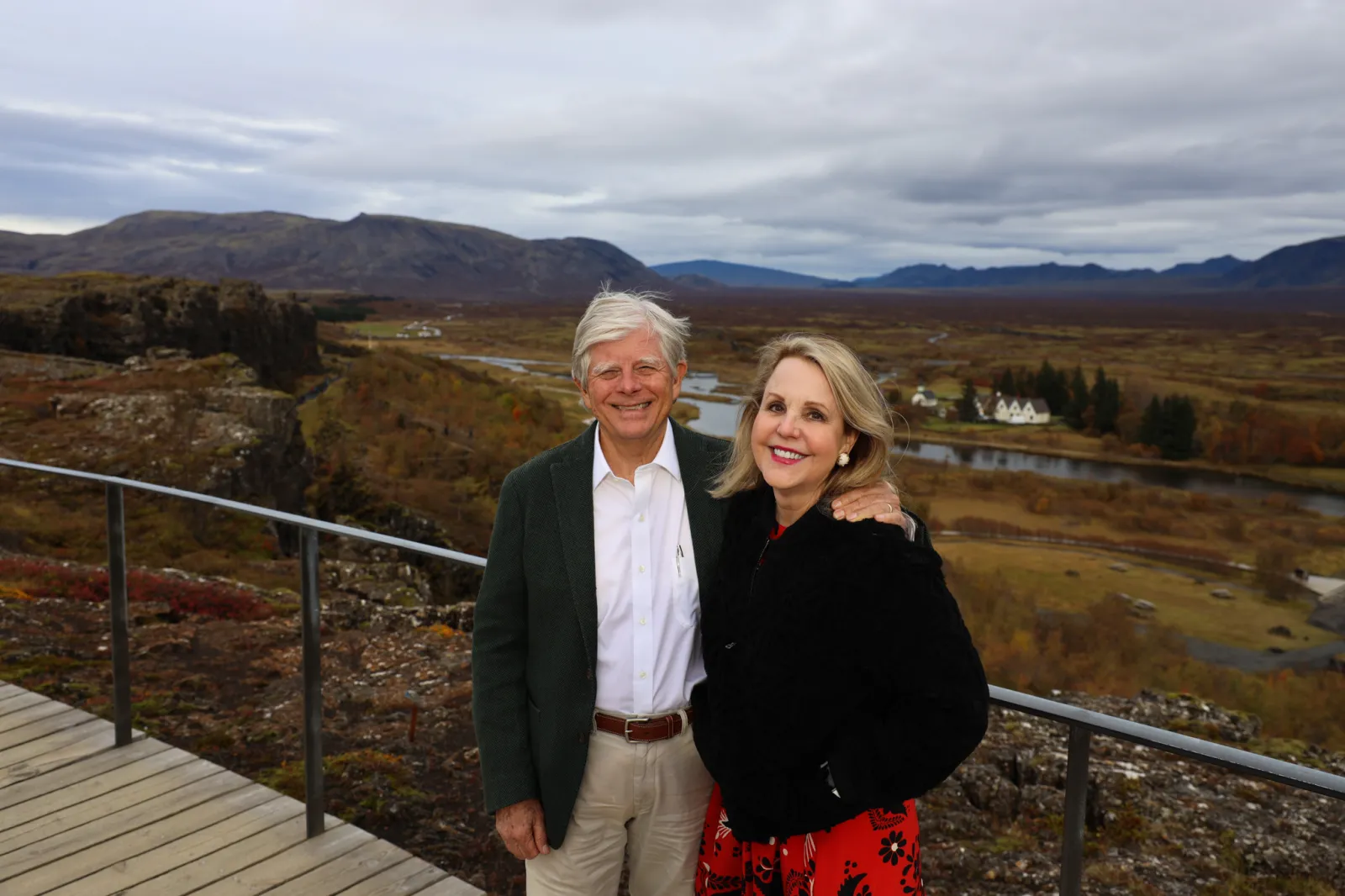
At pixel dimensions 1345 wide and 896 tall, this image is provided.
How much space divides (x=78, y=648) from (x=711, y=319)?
6971 inches

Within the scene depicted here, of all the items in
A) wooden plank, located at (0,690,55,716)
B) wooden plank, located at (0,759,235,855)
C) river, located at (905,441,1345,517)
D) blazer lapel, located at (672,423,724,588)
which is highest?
blazer lapel, located at (672,423,724,588)

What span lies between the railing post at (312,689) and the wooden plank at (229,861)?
9 cm

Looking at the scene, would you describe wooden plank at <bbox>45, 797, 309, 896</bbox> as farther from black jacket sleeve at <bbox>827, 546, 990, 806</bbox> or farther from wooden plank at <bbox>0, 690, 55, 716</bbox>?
black jacket sleeve at <bbox>827, 546, 990, 806</bbox>

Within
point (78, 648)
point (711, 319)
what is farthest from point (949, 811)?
point (711, 319)

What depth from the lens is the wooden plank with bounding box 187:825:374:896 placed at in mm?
2963

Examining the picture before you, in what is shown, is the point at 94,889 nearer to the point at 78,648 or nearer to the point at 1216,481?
the point at 78,648

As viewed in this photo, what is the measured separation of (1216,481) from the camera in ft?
272

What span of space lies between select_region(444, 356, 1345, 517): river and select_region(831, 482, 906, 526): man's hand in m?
70.3

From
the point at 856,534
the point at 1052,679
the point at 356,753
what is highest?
the point at 856,534

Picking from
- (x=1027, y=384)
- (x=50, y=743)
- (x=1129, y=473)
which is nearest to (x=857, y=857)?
(x=50, y=743)

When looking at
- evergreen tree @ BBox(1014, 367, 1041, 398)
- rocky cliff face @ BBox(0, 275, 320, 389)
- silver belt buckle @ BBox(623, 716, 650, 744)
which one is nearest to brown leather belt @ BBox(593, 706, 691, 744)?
silver belt buckle @ BBox(623, 716, 650, 744)

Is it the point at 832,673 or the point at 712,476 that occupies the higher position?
the point at 712,476

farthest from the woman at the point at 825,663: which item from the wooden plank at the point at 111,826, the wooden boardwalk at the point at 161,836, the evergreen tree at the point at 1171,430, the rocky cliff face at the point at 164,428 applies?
the evergreen tree at the point at 1171,430

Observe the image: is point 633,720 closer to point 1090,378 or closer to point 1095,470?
point 1095,470
